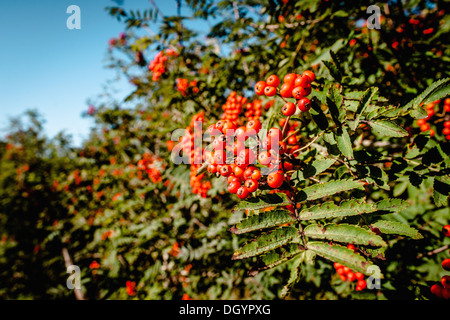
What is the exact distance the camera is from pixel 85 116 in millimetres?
6820

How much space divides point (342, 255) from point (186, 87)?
8.24 ft

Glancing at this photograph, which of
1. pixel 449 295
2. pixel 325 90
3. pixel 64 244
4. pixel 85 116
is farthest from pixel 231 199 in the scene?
pixel 85 116

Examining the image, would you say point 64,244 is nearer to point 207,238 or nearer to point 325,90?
point 207,238

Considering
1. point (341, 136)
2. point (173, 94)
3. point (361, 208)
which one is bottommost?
point (361, 208)

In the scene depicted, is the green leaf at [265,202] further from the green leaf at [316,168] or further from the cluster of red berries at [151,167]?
the cluster of red berries at [151,167]

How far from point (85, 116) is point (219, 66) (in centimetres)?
588

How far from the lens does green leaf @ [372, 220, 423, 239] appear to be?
1120 millimetres

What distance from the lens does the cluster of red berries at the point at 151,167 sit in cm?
325

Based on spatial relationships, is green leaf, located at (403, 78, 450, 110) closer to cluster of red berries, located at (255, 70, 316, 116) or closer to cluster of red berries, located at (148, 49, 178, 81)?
cluster of red berries, located at (255, 70, 316, 116)

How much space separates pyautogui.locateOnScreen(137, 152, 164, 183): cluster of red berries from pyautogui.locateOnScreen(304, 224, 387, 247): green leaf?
2503 millimetres

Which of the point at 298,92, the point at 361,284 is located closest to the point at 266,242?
the point at 298,92

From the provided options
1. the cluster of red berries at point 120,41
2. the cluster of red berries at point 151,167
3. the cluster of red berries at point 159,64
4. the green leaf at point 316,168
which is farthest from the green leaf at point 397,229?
the cluster of red berries at point 120,41

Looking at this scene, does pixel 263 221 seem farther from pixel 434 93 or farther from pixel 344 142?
pixel 434 93
